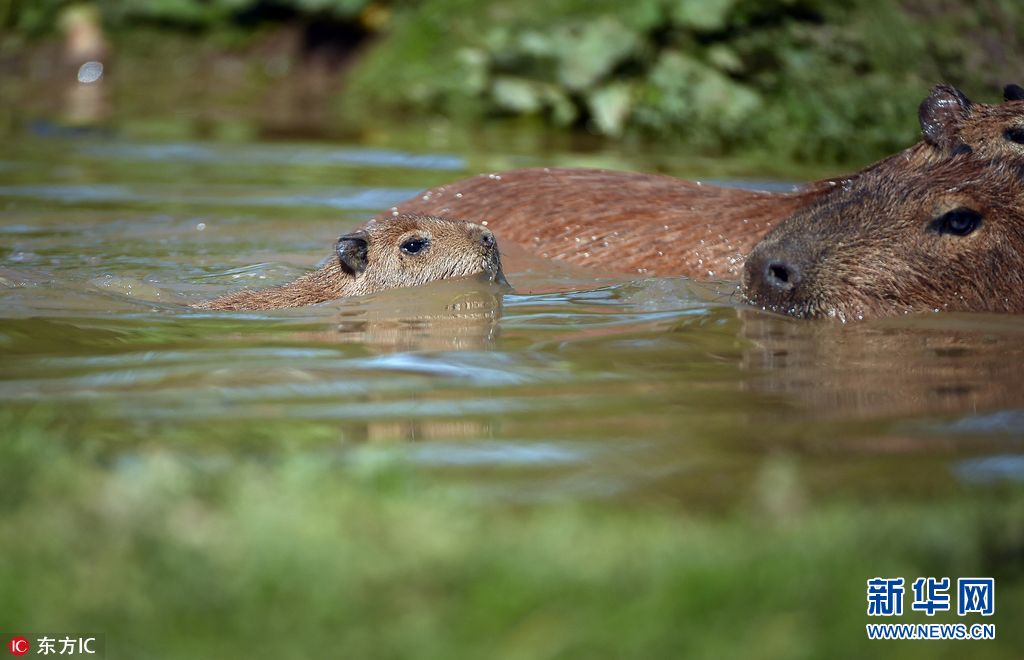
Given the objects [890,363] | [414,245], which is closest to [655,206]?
[414,245]

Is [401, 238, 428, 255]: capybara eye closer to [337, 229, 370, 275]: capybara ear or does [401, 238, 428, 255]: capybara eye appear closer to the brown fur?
the brown fur

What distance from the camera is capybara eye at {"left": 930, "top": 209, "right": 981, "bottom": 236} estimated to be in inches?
221

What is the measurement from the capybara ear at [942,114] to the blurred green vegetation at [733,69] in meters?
4.49

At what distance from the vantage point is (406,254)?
648 cm

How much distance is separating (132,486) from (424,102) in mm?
10130

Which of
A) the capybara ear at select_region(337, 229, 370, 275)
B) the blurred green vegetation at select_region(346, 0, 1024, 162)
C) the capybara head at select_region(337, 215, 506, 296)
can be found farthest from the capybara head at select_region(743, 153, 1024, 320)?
the blurred green vegetation at select_region(346, 0, 1024, 162)

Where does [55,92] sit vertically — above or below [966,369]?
above

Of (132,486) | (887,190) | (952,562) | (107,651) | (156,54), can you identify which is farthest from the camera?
(156,54)

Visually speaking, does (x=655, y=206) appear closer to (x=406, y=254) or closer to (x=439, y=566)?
(x=406, y=254)

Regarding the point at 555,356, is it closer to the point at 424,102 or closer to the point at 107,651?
the point at 107,651

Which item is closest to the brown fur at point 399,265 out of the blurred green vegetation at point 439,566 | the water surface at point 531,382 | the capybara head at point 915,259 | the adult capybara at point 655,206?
the water surface at point 531,382

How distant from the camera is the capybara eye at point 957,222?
5617mm

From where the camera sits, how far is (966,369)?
4.70 m

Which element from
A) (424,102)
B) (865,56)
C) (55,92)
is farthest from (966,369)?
(55,92)
